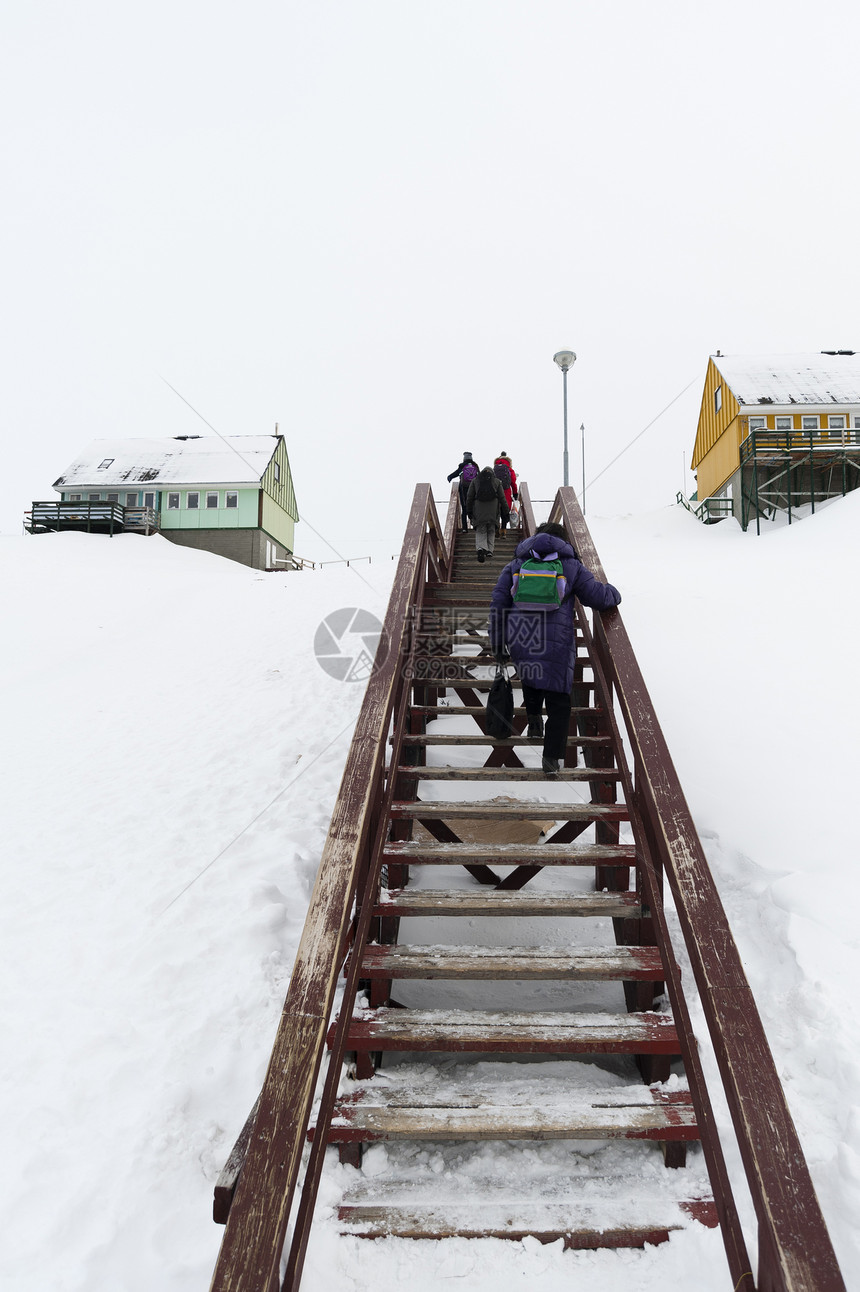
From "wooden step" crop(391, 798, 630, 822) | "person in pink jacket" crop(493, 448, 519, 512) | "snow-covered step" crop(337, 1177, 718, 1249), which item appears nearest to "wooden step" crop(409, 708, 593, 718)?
"wooden step" crop(391, 798, 630, 822)

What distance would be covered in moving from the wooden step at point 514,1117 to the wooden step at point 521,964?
1.34ft

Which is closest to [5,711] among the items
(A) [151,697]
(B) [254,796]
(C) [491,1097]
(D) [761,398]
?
(A) [151,697]

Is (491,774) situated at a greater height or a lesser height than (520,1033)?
greater

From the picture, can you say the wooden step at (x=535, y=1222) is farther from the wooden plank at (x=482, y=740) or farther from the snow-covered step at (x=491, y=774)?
the wooden plank at (x=482, y=740)

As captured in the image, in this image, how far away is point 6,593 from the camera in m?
13.3

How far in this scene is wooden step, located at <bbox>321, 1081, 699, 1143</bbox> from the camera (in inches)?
88.9

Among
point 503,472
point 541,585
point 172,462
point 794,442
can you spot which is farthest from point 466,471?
point 172,462

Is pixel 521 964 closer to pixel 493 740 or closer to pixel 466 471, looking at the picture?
pixel 493 740

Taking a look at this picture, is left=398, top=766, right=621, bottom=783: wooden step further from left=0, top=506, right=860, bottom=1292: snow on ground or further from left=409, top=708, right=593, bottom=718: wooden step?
left=0, top=506, right=860, bottom=1292: snow on ground

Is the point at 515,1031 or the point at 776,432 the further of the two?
the point at 776,432

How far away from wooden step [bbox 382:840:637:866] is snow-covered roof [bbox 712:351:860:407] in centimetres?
2283

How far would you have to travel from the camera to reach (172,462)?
30188 mm

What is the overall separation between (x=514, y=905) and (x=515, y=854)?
276 mm

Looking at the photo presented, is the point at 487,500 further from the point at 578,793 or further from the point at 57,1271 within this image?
the point at 57,1271
